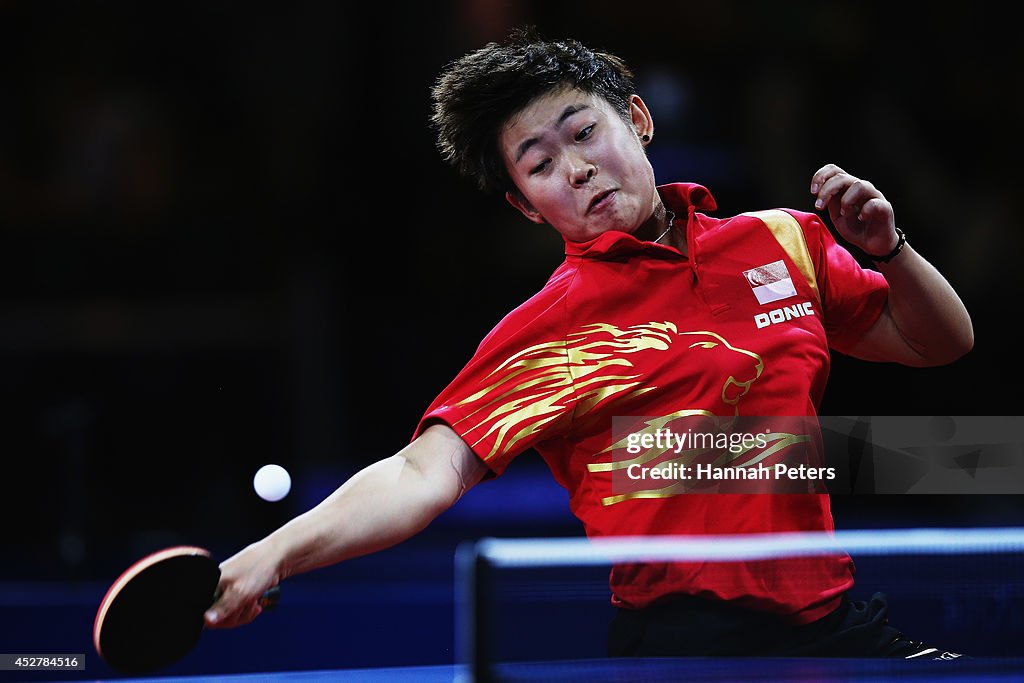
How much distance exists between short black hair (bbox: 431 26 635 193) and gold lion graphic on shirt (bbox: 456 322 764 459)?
1.54ft

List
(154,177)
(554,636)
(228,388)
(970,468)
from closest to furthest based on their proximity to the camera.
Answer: (554,636) < (970,468) < (228,388) < (154,177)

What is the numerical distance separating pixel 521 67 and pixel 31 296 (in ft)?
12.7

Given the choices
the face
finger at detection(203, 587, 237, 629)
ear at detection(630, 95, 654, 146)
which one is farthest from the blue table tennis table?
ear at detection(630, 95, 654, 146)

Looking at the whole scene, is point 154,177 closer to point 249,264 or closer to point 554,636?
point 249,264

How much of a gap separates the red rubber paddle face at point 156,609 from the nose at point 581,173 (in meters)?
1.03

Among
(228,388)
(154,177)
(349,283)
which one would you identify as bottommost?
(228,388)

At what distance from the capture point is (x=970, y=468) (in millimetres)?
3254

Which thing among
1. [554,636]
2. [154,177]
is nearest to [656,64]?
[154,177]

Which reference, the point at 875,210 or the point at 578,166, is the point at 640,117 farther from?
the point at 875,210

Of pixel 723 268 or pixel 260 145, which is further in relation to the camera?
pixel 260 145

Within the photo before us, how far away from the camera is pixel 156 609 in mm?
1879

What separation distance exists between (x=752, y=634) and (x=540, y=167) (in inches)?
39.5
